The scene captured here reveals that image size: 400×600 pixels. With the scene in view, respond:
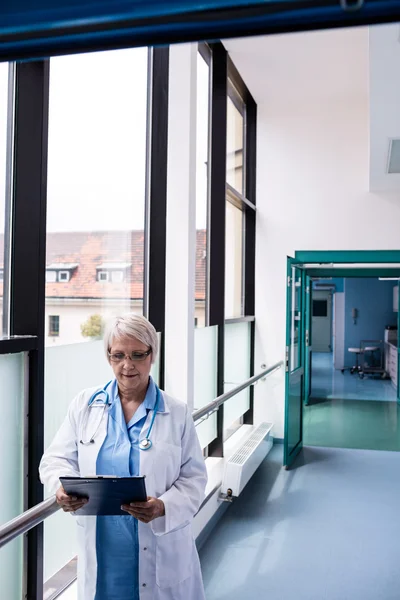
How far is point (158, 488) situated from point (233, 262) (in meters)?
5.41

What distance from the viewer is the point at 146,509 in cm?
193

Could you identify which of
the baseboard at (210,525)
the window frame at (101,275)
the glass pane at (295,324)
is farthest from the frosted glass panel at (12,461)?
the glass pane at (295,324)

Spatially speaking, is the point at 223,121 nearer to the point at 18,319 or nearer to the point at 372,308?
the point at 18,319

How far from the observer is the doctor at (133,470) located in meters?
2.06

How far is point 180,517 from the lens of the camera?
208cm

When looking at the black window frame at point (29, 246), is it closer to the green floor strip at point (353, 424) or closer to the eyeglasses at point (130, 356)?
the eyeglasses at point (130, 356)

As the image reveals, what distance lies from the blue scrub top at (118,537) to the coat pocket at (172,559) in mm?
80

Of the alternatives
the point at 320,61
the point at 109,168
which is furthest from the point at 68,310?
the point at 320,61

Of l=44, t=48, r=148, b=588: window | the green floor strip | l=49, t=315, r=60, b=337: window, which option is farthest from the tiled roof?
the green floor strip

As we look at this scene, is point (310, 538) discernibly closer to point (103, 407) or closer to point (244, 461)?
point (244, 461)

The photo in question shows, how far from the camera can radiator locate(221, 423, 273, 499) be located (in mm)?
5078

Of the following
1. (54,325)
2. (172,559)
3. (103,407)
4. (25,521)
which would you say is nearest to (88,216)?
(54,325)

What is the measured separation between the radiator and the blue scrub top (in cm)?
305

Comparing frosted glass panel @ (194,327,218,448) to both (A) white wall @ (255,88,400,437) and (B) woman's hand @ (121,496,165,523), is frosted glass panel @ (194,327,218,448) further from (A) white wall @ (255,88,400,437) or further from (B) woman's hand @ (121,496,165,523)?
(B) woman's hand @ (121,496,165,523)
